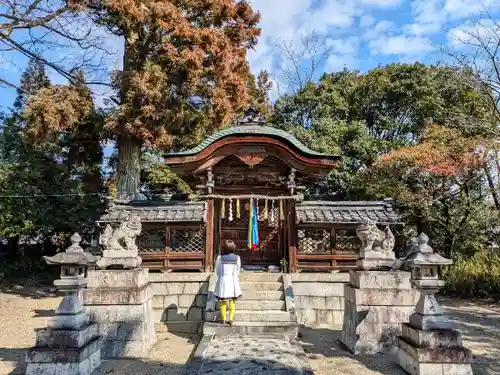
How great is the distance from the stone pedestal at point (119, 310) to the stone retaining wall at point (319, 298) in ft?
13.3

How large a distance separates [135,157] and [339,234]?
26.9 feet

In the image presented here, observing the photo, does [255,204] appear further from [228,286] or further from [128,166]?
[128,166]

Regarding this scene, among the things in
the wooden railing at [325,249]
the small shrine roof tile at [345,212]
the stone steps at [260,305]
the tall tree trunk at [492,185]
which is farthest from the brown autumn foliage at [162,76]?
the tall tree trunk at [492,185]

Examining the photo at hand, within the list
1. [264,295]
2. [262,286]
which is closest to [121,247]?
[264,295]

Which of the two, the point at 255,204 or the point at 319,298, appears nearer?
the point at 319,298

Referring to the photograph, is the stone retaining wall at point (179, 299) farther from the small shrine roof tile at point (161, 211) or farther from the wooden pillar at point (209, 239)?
the small shrine roof tile at point (161, 211)

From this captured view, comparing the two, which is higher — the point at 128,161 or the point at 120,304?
the point at 128,161

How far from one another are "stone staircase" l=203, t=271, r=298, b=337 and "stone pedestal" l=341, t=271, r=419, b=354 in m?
1.33

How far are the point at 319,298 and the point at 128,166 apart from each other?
8.69 meters

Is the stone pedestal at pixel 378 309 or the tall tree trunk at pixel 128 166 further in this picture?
the tall tree trunk at pixel 128 166

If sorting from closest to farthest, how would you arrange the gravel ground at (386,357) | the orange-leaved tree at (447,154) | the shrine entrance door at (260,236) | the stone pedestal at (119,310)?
the gravel ground at (386,357), the stone pedestal at (119,310), the shrine entrance door at (260,236), the orange-leaved tree at (447,154)

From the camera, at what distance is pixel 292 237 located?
34.6ft

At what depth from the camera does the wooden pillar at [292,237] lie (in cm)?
1036

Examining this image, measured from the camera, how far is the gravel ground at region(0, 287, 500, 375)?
6328 millimetres
